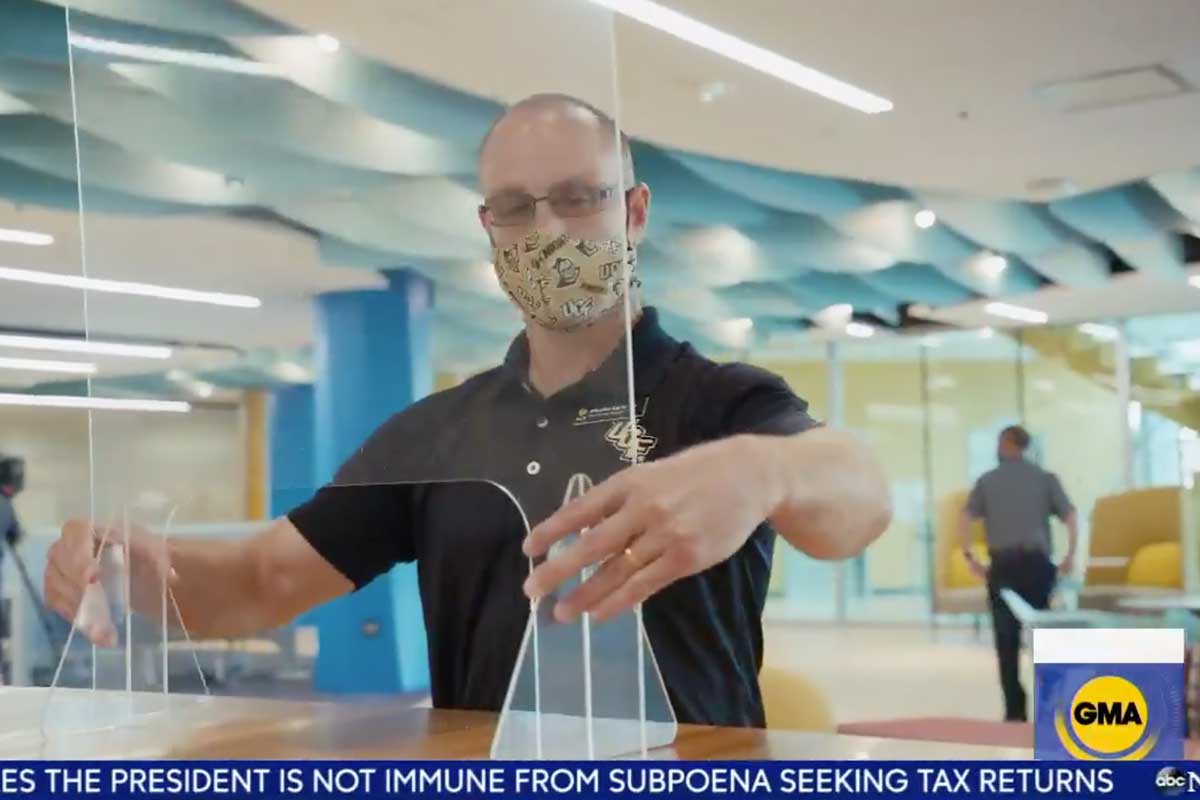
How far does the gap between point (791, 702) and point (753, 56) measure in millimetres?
2461

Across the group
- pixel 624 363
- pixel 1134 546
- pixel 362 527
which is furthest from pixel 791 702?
pixel 1134 546

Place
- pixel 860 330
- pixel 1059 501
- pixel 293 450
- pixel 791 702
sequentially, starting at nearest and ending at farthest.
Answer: pixel 293 450, pixel 791 702, pixel 1059 501, pixel 860 330

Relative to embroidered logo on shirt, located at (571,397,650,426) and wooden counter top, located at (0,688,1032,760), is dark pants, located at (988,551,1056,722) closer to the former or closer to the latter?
wooden counter top, located at (0,688,1032,760)

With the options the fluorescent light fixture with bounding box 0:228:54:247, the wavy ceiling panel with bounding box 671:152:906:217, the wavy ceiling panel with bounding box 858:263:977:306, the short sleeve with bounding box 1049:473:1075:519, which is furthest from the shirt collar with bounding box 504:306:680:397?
the wavy ceiling panel with bounding box 858:263:977:306

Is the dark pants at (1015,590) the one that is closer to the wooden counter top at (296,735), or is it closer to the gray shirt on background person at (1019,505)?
the gray shirt on background person at (1019,505)

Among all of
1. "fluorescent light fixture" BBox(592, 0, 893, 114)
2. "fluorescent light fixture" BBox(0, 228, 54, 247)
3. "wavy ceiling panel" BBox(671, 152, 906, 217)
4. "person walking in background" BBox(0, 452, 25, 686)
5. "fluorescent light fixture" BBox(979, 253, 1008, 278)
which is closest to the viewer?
"fluorescent light fixture" BBox(592, 0, 893, 114)

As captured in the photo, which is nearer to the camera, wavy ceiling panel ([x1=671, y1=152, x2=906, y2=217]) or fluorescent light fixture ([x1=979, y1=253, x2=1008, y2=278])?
wavy ceiling panel ([x1=671, y1=152, x2=906, y2=217])

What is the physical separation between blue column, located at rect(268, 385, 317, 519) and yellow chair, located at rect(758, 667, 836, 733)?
876mm

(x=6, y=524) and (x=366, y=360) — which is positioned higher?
(x=366, y=360)

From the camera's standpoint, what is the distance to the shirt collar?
0.74 metres

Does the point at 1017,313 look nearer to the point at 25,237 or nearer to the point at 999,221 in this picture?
the point at 999,221

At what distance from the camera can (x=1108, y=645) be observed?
735 millimetres
